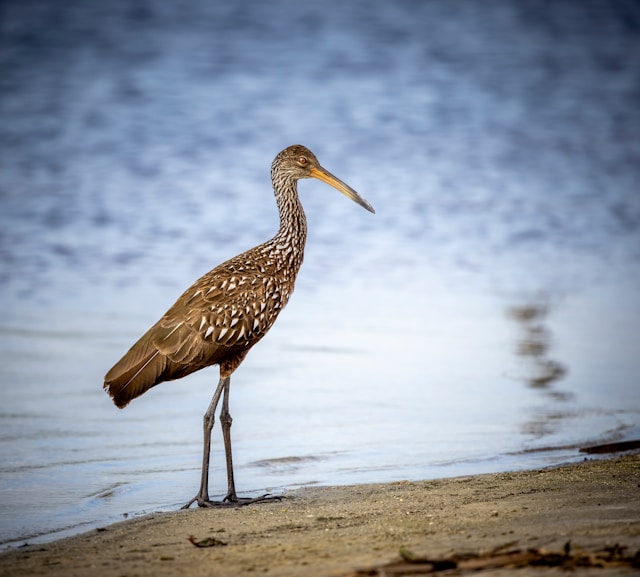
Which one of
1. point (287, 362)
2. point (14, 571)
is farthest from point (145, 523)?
point (287, 362)

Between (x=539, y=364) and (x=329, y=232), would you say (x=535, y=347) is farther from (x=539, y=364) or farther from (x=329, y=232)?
(x=329, y=232)

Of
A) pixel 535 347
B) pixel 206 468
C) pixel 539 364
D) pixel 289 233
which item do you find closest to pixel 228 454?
pixel 206 468

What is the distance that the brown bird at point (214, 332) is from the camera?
656 cm

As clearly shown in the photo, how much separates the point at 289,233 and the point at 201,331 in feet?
3.76

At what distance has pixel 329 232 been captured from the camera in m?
16.1

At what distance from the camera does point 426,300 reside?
12.7 m

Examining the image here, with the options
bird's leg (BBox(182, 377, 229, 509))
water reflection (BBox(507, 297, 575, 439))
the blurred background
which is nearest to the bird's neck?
bird's leg (BBox(182, 377, 229, 509))

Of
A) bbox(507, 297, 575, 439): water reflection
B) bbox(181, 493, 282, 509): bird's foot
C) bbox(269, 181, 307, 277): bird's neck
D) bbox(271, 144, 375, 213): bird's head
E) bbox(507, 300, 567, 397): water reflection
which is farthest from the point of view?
bbox(507, 300, 567, 397): water reflection

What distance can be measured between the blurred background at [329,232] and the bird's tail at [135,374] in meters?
0.62

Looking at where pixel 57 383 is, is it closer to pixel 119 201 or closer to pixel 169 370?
pixel 169 370

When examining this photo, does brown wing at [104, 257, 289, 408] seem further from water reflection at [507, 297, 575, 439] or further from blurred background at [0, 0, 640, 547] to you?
water reflection at [507, 297, 575, 439]

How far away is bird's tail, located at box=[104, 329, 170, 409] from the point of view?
6.52 m

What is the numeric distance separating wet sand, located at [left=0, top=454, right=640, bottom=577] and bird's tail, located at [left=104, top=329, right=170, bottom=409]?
0.83 metres

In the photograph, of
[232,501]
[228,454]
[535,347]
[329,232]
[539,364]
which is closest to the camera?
[232,501]
